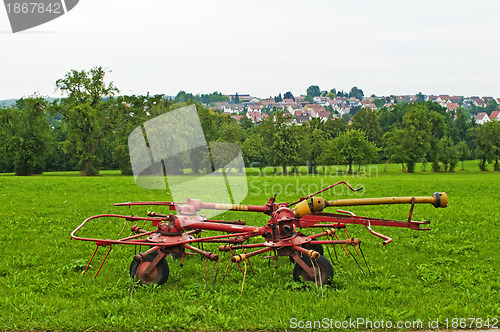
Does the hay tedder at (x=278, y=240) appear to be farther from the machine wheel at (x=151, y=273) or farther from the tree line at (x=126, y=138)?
the tree line at (x=126, y=138)

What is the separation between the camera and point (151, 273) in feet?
27.8

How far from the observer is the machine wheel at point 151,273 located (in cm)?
843

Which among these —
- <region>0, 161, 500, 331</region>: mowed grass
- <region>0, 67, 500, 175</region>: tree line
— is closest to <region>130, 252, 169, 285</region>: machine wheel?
<region>0, 161, 500, 331</region>: mowed grass

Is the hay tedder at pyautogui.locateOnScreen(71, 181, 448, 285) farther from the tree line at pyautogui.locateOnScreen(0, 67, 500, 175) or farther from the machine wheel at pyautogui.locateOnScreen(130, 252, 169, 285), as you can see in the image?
the tree line at pyautogui.locateOnScreen(0, 67, 500, 175)

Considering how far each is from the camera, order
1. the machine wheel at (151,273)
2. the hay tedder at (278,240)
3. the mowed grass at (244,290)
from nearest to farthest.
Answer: the mowed grass at (244,290), the hay tedder at (278,240), the machine wheel at (151,273)

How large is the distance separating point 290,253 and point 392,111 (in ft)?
357

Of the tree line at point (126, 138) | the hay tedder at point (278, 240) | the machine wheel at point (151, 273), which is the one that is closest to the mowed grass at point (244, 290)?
the machine wheel at point (151, 273)

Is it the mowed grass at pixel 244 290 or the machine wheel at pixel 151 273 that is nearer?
the mowed grass at pixel 244 290

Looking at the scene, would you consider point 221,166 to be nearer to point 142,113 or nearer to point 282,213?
point 282,213

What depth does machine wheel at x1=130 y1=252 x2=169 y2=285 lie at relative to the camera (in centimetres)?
843

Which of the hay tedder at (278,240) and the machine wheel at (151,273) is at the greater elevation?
the hay tedder at (278,240)

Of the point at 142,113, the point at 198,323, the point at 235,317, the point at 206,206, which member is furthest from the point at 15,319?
the point at 142,113

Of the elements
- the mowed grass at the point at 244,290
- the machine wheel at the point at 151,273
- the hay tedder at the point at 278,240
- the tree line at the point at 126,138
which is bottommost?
the tree line at the point at 126,138

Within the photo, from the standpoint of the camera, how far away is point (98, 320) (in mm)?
7020
